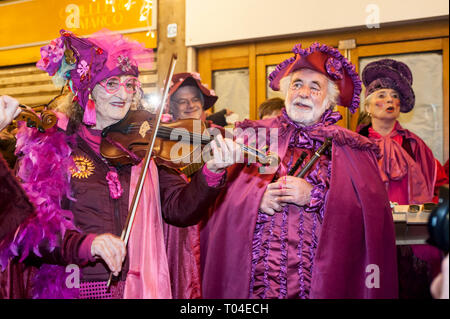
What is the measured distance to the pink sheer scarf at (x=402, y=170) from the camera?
3156 millimetres

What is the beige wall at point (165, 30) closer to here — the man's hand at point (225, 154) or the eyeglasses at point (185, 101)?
the eyeglasses at point (185, 101)

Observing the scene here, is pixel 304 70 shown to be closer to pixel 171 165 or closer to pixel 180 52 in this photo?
pixel 171 165

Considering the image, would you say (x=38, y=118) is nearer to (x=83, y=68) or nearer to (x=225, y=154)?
(x=83, y=68)

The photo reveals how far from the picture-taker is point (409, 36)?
13.4ft

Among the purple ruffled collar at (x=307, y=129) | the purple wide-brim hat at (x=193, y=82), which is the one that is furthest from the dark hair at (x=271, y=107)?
the purple ruffled collar at (x=307, y=129)

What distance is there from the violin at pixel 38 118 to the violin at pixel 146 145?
0.20 meters

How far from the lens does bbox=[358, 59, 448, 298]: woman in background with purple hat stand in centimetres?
319

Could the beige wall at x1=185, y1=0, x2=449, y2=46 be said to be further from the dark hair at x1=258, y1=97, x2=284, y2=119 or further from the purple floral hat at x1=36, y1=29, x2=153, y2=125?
the purple floral hat at x1=36, y1=29, x2=153, y2=125

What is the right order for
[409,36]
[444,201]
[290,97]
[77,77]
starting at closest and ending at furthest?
[444,201] → [77,77] → [290,97] → [409,36]

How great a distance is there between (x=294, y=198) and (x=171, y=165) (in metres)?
0.52

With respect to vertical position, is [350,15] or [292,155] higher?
[350,15]

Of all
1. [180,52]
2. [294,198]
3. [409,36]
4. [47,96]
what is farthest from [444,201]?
[180,52]

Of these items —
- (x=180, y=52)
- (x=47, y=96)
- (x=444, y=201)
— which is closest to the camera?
(x=444, y=201)

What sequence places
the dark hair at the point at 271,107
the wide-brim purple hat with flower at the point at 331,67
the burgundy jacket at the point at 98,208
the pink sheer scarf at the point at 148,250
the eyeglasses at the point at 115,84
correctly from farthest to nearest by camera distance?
the dark hair at the point at 271,107 → the wide-brim purple hat with flower at the point at 331,67 → the eyeglasses at the point at 115,84 → the pink sheer scarf at the point at 148,250 → the burgundy jacket at the point at 98,208
